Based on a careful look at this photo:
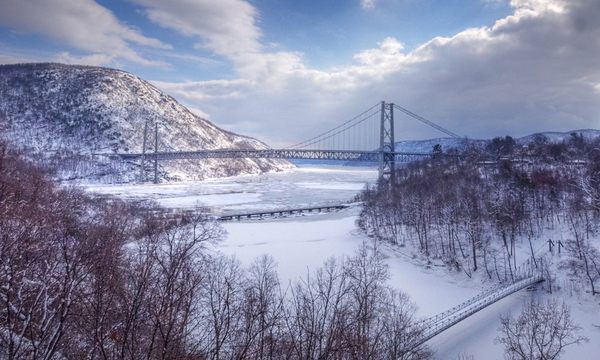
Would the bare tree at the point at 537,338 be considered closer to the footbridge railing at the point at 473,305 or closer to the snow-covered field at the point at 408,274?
the snow-covered field at the point at 408,274

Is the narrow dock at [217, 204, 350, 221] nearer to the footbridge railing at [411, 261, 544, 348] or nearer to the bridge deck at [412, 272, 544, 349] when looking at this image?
the footbridge railing at [411, 261, 544, 348]

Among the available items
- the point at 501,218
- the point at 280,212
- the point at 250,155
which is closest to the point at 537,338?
the point at 501,218

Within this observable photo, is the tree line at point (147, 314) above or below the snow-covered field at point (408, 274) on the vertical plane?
above

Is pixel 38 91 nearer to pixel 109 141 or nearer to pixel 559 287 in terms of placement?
pixel 109 141

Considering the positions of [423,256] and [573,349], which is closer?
[573,349]

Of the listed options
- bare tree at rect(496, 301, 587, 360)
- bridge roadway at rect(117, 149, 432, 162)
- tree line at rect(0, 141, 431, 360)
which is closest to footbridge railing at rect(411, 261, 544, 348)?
tree line at rect(0, 141, 431, 360)

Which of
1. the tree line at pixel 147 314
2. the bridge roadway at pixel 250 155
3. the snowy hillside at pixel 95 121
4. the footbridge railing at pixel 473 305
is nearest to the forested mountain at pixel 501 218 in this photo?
the footbridge railing at pixel 473 305

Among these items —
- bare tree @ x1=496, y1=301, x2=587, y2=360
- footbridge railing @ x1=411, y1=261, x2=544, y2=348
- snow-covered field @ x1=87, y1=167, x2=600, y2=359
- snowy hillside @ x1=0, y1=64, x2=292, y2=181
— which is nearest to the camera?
bare tree @ x1=496, y1=301, x2=587, y2=360

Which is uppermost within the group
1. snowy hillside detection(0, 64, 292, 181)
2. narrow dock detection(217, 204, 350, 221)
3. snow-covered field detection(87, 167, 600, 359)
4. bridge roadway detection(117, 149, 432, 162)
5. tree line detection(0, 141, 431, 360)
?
snowy hillside detection(0, 64, 292, 181)

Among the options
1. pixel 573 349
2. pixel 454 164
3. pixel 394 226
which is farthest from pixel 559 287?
pixel 454 164
